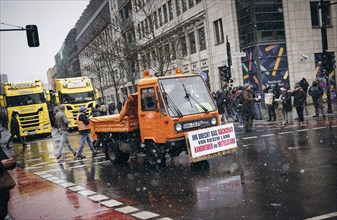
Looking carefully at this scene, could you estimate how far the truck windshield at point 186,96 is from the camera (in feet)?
33.9

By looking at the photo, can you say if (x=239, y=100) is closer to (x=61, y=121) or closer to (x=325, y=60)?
(x=325, y=60)

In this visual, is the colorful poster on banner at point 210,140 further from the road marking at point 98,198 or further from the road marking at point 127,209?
the road marking at point 127,209

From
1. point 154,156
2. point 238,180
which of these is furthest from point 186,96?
point 238,180

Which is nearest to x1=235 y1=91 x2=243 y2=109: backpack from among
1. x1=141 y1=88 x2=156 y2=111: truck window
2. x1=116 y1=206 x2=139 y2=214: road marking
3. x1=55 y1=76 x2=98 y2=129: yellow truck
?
x1=141 y1=88 x2=156 y2=111: truck window

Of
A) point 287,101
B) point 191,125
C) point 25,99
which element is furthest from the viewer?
point 25,99

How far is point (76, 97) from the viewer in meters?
30.5

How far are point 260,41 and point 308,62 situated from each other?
4.21m

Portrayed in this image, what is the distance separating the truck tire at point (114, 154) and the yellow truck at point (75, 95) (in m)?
17.6

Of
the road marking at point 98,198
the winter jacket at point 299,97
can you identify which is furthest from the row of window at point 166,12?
the road marking at point 98,198

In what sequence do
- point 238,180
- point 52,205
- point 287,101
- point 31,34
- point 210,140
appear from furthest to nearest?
point 287,101, point 31,34, point 210,140, point 238,180, point 52,205

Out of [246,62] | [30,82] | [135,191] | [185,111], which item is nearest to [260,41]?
[246,62]

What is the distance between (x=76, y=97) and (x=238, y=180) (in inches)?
942

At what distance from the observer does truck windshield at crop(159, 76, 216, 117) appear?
10.3 metres

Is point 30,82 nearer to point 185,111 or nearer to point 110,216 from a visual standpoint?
point 185,111
